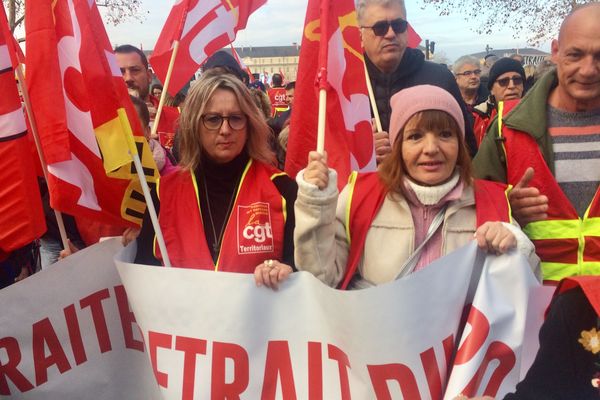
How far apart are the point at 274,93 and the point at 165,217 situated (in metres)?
11.9

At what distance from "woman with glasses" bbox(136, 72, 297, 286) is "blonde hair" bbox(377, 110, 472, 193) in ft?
1.59

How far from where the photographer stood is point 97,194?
305 cm

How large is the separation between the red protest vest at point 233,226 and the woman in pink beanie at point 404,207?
0.95 feet

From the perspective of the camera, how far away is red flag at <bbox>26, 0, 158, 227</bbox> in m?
2.86

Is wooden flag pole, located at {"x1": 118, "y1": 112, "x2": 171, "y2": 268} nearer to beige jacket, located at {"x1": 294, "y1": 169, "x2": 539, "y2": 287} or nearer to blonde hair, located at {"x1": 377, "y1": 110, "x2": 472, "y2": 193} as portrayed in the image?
beige jacket, located at {"x1": 294, "y1": 169, "x2": 539, "y2": 287}

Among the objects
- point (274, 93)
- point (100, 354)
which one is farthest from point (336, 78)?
point (274, 93)

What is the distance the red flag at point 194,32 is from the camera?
4484 millimetres

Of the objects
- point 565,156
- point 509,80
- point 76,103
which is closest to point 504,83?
point 509,80

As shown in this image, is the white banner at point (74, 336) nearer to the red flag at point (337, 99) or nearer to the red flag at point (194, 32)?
→ the red flag at point (337, 99)

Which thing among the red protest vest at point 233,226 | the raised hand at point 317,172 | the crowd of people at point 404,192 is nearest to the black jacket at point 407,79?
→ the crowd of people at point 404,192

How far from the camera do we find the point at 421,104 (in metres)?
2.52

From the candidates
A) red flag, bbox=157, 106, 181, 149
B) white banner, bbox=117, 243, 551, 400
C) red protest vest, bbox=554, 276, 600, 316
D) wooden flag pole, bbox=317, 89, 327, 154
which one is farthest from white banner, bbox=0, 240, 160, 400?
red flag, bbox=157, 106, 181, 149

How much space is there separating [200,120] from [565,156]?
1618 mm

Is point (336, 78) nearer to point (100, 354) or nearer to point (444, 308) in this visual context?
point (444, 308)
